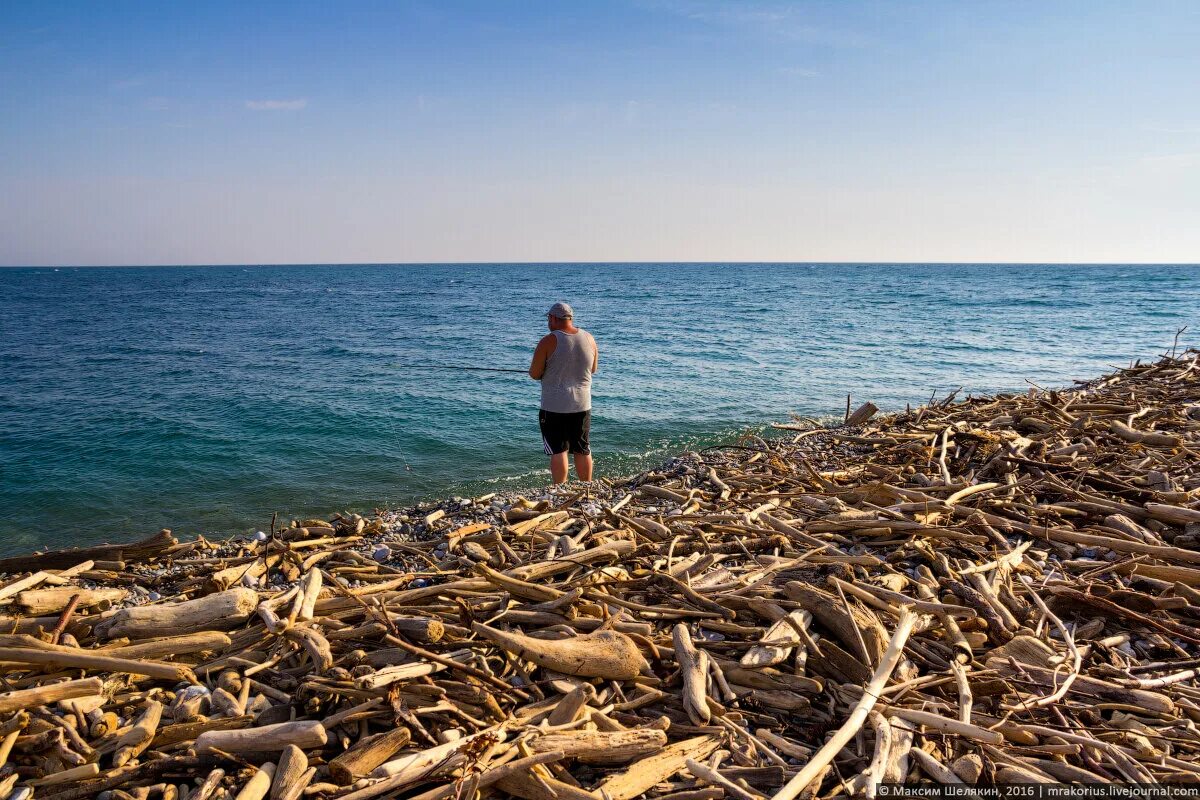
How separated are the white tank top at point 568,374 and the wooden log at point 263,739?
571cm

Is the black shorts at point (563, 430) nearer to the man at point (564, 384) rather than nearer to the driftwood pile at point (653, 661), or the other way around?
the man at point (564, 384)

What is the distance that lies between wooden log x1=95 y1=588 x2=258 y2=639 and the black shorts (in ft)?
17.2

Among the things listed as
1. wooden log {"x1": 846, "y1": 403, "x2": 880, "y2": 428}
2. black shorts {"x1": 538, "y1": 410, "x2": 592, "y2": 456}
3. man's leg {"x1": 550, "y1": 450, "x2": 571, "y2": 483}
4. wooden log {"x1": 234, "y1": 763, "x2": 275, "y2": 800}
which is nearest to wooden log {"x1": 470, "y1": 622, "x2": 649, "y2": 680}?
wooden log {"x1": 234, "y1": 763, "x2": 275, "y2": 800}

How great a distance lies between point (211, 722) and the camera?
6.99ft

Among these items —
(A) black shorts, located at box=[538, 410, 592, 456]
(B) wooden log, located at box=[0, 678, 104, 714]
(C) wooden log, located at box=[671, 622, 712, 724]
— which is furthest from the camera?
(A) black shorts, located at box=[538, 410, 592, 456]

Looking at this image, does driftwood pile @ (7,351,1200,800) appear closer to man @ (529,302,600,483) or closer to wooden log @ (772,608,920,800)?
wooden log @ (772,608,920,800)

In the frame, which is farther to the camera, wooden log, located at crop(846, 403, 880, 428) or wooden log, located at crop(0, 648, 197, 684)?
wooden log, located at crop(846, 403, 880, 428)

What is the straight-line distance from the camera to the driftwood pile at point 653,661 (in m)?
1.98

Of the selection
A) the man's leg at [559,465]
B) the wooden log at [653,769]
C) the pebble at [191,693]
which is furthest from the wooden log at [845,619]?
the man's leg at [559,465]

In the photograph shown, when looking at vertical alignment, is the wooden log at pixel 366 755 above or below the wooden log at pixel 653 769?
above

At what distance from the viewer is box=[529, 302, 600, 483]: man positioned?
752 cm

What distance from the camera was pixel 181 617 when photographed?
2.68m

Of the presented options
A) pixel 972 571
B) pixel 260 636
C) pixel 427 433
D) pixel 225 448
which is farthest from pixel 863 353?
pixel 260 636

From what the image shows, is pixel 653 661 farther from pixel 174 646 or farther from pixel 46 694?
pixel 46 694
